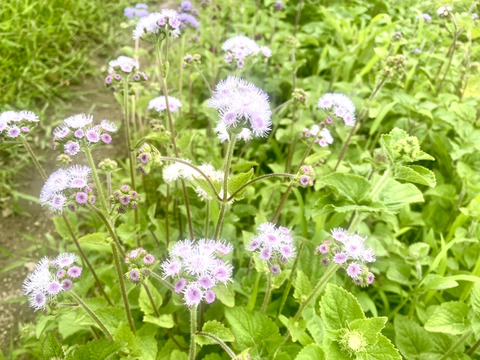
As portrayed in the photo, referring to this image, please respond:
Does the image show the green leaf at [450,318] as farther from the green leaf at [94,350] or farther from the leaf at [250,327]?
the green leaf at [94,350]

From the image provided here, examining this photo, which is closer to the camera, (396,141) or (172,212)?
(396,141)

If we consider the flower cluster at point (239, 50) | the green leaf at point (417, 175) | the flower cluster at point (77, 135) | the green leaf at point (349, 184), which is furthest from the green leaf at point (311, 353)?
the flower cluster at point (239, 50)

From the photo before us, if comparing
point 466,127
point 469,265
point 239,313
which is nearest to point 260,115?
point 239,313

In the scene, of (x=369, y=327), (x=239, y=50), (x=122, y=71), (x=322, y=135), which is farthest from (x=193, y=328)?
(x=239, y=50)

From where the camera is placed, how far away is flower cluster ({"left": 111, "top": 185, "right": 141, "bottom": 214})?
1672 mm

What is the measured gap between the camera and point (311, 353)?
163 centimetres

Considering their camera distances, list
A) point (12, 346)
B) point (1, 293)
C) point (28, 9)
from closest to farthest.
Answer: point (12, 346)
point (1, 293)
point (28, 9)

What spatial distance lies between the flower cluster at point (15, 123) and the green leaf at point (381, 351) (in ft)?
5.67

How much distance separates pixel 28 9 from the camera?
14.1 feet

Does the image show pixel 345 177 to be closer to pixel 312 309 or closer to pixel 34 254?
pixel 312 309

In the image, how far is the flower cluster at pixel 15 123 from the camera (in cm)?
187

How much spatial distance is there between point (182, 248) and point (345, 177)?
89 centimetres

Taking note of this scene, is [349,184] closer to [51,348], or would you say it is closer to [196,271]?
[196,271]

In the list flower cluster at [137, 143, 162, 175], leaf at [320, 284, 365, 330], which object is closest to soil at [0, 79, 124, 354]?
flower cluster at [137, 143, 162, 175]
